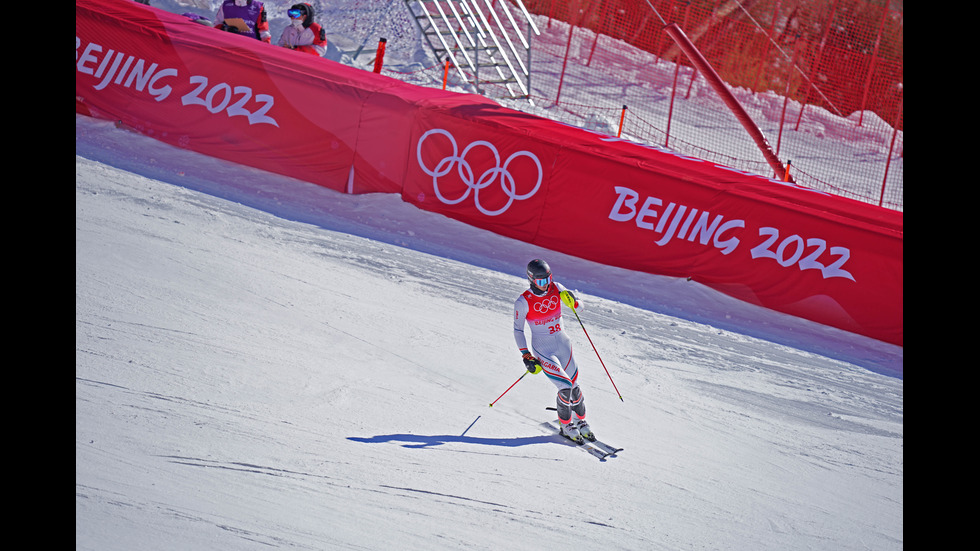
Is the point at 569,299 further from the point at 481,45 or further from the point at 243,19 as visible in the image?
the point at 481,45

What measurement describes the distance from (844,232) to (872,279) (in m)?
0.68

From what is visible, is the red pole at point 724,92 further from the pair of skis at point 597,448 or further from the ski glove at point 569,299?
the pair of skis at point 597,448

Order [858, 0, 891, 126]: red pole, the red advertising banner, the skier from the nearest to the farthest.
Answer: the skier, the red advertising banner, [858, 0, 891, 126]: red pole

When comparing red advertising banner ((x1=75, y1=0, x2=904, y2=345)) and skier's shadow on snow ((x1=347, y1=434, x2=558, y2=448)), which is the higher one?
red advertising banner ((x1=75, y1=0, x2=904, y2=345))

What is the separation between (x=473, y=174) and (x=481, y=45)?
5.95 metres

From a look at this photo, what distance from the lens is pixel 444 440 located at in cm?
675

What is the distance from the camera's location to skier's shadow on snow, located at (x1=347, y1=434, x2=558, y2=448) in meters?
6.55

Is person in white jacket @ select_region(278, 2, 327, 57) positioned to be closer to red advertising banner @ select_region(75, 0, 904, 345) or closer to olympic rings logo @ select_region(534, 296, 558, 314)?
red advertising banner @ select_region(75, 0, 904, 345)

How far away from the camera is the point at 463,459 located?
6.52 meters

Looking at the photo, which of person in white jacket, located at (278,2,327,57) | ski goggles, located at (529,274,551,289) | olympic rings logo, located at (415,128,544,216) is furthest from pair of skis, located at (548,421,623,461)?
person in white jacket, located at (278,2,327,57)

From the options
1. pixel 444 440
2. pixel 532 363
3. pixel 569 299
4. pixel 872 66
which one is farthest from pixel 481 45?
pixel 444 440

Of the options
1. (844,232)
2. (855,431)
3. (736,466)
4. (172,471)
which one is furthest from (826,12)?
(172,471)

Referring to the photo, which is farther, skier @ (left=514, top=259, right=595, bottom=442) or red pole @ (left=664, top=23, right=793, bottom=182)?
red pole @ (left=664, top=23, right=793, bottom=182)

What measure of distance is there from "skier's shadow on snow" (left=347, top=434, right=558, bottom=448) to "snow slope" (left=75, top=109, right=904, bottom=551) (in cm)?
2
